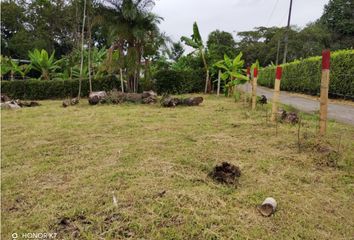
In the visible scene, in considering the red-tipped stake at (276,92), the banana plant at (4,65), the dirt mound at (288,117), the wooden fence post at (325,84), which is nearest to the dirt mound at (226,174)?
the wooden fence post at (325,84)

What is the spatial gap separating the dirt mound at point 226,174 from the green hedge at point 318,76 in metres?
8.75

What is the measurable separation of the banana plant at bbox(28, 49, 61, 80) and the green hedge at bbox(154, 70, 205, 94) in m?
4.92

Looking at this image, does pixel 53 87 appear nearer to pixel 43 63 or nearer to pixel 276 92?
pixel 43 63

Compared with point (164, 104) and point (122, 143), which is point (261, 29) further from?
point (122, 143)

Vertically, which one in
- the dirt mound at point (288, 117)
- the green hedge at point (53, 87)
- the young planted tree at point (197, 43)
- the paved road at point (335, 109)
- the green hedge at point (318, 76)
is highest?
the young planted tree at point (197, 43)

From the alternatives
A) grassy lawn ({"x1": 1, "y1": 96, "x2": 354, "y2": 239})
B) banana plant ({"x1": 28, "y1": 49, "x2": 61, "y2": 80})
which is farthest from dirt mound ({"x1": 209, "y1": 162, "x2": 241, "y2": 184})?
banana plant ({"x1": 28, "y1": 49, "x2": 61, "y2": 80})

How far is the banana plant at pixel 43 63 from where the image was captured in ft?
41.7

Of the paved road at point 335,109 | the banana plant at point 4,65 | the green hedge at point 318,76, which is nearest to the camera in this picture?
the paved road at point 335,109

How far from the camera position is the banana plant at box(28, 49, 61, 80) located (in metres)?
12.7

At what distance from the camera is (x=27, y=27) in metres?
29.2

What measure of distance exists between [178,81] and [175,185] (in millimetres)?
11006

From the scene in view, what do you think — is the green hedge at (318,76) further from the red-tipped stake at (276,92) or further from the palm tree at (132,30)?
the palm tree at (132,30)

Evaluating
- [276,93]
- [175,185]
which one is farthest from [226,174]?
[276,93]

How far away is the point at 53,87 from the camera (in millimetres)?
12555
